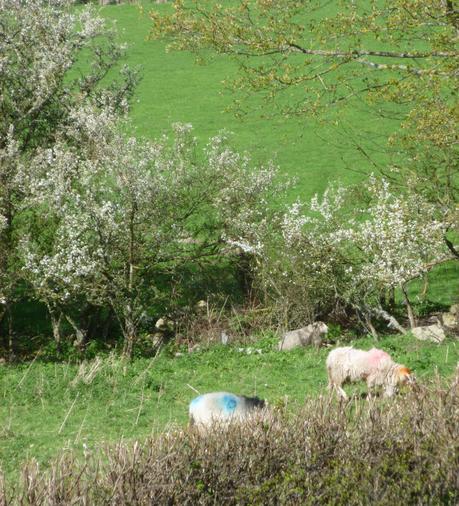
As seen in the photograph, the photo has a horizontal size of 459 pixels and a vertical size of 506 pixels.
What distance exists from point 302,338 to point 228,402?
7.31 metres

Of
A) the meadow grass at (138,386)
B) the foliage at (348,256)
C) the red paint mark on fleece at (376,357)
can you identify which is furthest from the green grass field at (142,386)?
the foliage at (348,256)

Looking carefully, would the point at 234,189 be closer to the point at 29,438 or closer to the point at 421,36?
the point at 421,36

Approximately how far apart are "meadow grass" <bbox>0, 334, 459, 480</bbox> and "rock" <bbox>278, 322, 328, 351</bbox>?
0.34m

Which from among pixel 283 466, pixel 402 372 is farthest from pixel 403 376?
pixel 283 466

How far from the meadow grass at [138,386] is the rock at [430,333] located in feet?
1.08

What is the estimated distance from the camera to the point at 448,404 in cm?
946

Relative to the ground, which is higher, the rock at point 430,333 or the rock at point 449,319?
the rock at point 430,333

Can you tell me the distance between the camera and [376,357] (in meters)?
14.4

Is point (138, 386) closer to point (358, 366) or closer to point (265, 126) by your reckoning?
point (358, 366)

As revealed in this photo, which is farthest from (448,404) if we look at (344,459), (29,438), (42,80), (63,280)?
(42,80)

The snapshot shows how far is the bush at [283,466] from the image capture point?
7.70 metres

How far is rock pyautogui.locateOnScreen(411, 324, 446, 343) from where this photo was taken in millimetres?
18094

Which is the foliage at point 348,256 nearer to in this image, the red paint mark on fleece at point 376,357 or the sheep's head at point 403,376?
the red paint mark on fleece at point 376,357

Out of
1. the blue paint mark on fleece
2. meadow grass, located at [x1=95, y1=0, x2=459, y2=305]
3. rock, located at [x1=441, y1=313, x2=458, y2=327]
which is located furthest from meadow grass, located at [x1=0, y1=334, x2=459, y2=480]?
meadow grass, located at [x1=95, y1=0, x2=459, y2=305]
